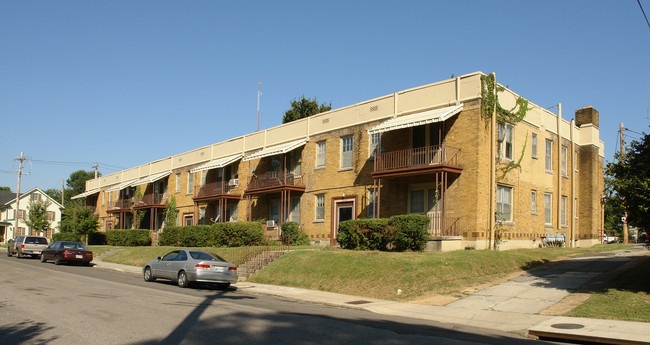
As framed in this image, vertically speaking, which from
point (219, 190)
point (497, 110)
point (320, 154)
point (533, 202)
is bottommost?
point (533, 202)

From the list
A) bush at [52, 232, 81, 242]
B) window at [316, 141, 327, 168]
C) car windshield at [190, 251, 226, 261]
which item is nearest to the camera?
car windshield at [190, 251, 226, 261]

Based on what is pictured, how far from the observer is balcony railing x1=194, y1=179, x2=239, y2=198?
3609 centimetres

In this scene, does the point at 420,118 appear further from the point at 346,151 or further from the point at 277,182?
the point at 277,182

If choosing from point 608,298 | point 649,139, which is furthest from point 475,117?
point 608,298

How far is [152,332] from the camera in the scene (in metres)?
8.85

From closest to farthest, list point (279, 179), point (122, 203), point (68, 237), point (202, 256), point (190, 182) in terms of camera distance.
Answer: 1. point (202, 256)
2. point (279, 179)
3. point (190, 182)
4. point (68, 237)
5. point (122, 203)

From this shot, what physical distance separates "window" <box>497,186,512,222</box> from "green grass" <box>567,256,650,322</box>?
7.71 metres

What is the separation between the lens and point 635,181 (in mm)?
13359

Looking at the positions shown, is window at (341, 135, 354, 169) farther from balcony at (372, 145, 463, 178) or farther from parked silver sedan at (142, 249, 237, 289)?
parked silver sedan at (142, 249, 237, 289)

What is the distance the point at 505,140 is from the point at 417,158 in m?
4.07

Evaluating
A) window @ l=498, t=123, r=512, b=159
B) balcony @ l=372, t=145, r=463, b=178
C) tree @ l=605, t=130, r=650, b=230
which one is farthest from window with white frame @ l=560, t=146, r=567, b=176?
tree @ l=605, t=130, r=650, b=230

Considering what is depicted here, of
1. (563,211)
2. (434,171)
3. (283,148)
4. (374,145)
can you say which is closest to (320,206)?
(283,148)

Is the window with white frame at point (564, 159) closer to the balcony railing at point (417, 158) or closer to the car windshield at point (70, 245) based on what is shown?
the balcony railing at point (417, 158)

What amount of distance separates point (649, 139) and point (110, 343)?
44.1 feet
